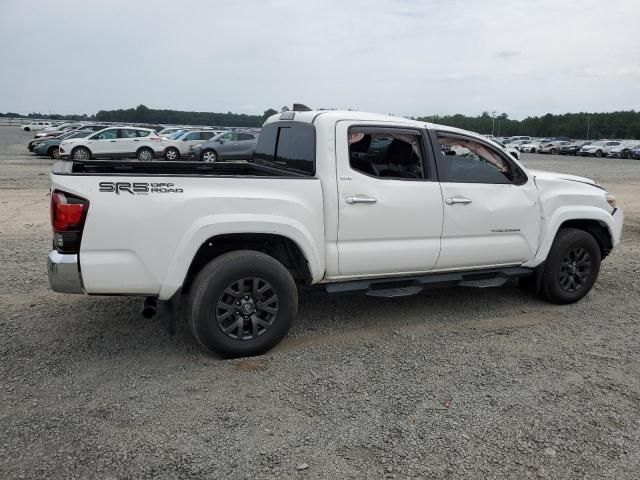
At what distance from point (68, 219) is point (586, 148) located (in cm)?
5058

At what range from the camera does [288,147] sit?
16.6 ft

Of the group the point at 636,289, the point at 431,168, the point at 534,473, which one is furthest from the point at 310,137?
the point at 636,289

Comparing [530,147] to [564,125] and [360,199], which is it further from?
[360,199]

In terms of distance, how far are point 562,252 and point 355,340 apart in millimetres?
2388

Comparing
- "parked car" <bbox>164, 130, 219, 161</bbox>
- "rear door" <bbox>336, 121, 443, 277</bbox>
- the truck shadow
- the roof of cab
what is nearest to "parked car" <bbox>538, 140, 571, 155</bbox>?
"parked car" <bbox>164, 130, 219, 161</bbox>

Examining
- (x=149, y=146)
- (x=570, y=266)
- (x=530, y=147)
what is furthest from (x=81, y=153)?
(x=530, y=147)

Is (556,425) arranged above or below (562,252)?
below

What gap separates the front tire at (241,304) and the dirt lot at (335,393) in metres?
0.19

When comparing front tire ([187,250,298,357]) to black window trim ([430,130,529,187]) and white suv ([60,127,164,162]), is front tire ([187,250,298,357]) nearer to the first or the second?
black window trim ([430,130,529,187])

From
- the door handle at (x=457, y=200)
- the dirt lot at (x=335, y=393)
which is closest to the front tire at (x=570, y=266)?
the dirt lot at (x=335, y=393)

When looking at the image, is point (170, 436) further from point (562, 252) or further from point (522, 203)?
point (562, 252)

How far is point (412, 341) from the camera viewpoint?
4.73m

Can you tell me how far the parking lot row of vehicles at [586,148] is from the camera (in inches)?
1707

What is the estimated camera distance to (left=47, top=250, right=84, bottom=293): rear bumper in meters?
3.79
